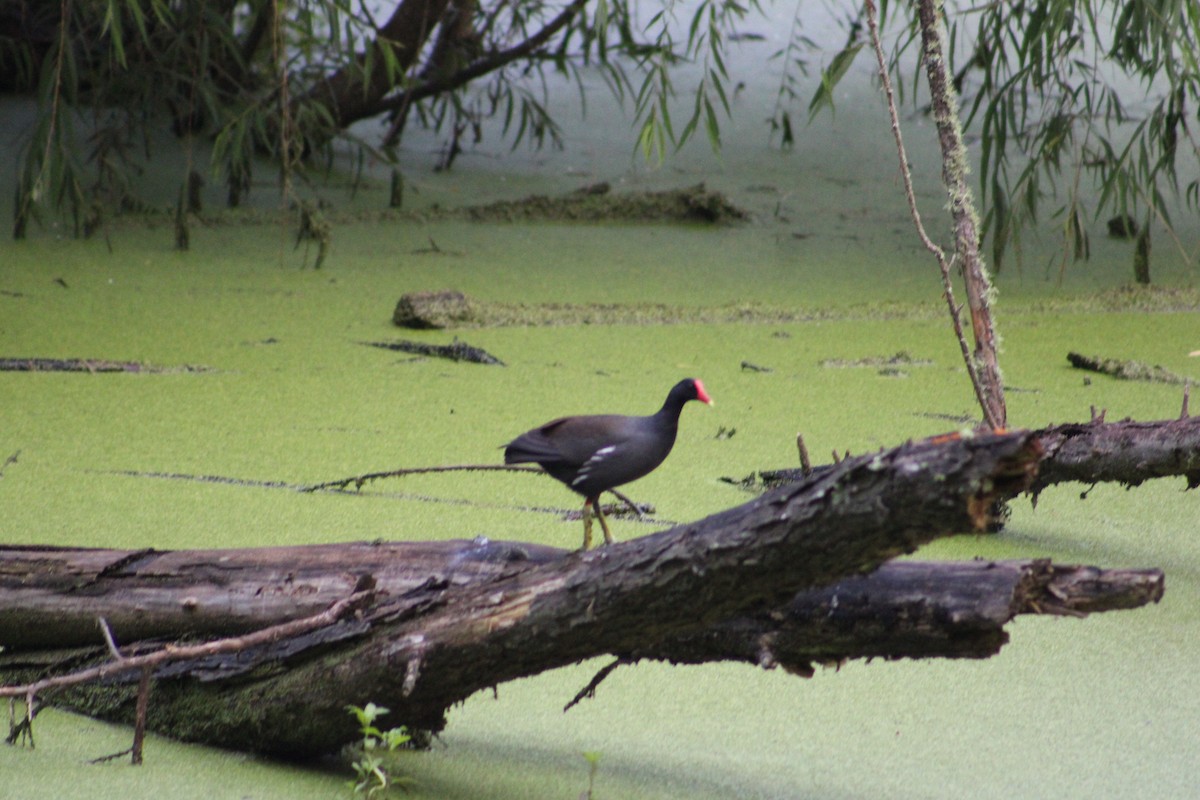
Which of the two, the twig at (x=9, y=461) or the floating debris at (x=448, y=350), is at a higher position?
the floating debris at (x=448, y=350)

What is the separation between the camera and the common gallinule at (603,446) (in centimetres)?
153

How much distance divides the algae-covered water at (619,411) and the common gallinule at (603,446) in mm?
275

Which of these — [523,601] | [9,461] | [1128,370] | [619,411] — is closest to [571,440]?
[523,601]

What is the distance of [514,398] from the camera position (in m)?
2.75

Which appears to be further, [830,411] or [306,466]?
[830,411]

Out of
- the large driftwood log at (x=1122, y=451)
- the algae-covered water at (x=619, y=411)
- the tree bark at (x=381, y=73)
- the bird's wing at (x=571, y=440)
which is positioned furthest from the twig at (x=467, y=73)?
the bird's wing at (x=571, y=440)

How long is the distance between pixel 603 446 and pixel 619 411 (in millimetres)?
1061

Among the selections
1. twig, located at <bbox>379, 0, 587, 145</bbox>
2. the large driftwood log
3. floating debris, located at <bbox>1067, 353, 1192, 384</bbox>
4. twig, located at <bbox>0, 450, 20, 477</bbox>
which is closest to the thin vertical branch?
the large driftwood log

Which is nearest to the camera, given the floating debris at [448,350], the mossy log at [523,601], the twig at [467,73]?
the mossy log at [523,601]

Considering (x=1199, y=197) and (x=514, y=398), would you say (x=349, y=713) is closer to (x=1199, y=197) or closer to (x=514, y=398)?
(x=514, y=398)

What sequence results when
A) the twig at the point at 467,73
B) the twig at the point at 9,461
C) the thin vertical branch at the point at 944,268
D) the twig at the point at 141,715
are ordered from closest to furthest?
the twig at the point at 141,715 → the thin vertical branch at the point at 944,268 → the twig at the point at 9,461 → the twig at the point at 467,73

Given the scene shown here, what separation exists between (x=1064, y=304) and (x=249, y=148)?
2.51m

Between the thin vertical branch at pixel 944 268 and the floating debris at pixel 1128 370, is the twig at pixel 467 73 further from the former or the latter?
the thin vertical branch at pixel 944 268

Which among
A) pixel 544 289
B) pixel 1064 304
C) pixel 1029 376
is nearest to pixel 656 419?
pixel 1029 376
